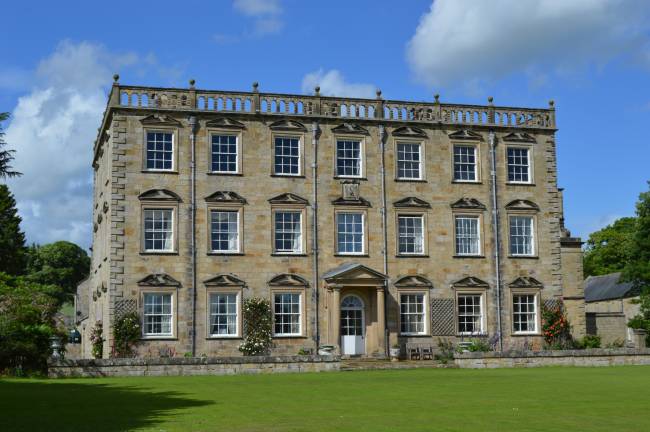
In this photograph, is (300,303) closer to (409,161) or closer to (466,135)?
(409,161)

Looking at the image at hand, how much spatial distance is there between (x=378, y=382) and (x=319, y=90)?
56.2 feet

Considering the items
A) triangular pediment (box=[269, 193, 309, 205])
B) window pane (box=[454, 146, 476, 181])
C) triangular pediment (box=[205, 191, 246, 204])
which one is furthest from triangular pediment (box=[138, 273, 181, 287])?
window pane (box=[454, 146, 476, 181])

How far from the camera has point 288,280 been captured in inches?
1421

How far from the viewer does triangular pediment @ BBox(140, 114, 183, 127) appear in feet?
116

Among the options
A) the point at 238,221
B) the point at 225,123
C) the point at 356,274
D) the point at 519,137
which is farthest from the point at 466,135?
the point at 238,221

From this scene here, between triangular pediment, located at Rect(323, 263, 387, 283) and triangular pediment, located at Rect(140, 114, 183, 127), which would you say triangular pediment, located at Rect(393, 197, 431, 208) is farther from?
triangular pediment, located at Rect(140, 114, 183, 127)

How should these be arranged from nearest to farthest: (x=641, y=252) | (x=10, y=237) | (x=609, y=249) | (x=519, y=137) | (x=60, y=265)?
(x=519, y=137) < (x=641, y=252) < (x=10, y=237) < (x=609, y=249) < (x=60, y=265)

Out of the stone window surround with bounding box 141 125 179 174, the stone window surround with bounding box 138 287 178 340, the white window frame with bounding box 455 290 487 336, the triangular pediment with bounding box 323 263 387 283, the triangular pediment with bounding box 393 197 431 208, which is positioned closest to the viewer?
the stone window surround with bounding box 138 287 178 340

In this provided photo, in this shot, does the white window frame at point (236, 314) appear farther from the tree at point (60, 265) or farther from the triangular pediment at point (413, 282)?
the tree at point (60, 265)

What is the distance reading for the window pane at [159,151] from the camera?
35500 mm

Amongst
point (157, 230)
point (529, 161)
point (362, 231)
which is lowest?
point (157, 230)

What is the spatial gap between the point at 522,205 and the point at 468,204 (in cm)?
262

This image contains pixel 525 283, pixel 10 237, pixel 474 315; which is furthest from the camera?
pixel 10 237

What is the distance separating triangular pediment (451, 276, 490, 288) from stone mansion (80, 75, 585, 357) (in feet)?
0.32
